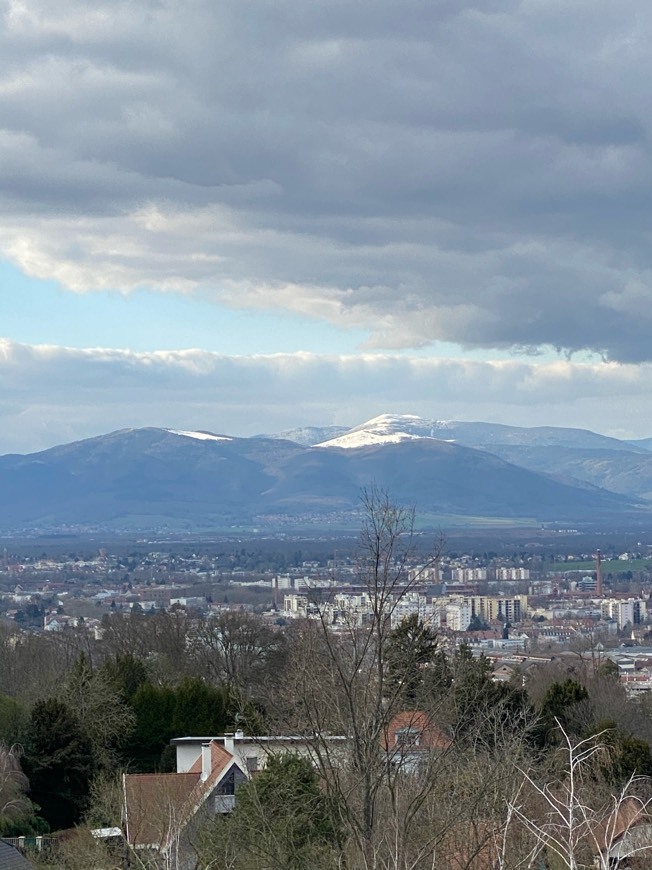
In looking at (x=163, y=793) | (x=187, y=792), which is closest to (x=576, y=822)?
(x=163, y=793)

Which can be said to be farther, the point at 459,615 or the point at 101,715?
the point at 459,615

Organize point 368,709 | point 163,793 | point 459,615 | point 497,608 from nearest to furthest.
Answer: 1. point 368,709
2. point 163,793
3. point 459,615
4. point 497,608

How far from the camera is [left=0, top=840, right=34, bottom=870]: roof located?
2556 centimetres

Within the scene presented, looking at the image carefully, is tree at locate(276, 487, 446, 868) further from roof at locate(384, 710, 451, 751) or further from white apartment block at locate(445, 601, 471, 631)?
white apartment block at locate(445, 601, 471, 631)

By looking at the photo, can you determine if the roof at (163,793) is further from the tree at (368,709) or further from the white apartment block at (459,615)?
the white apartment block at (459,615)

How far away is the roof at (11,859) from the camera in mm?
25562

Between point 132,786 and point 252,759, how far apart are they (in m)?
2.62

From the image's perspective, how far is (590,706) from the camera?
→ 139ft

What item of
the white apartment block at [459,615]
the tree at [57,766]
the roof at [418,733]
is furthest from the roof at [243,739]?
the white apartment block at [459,615]

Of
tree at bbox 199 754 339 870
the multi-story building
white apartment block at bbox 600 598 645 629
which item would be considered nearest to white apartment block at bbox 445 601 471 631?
the multi-story building

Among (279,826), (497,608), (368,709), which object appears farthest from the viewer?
(497,608)

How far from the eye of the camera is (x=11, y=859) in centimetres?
2598

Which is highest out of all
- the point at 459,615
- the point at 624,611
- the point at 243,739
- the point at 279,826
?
the point at 279,826

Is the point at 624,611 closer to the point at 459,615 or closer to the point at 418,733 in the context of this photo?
the point at 459,615
